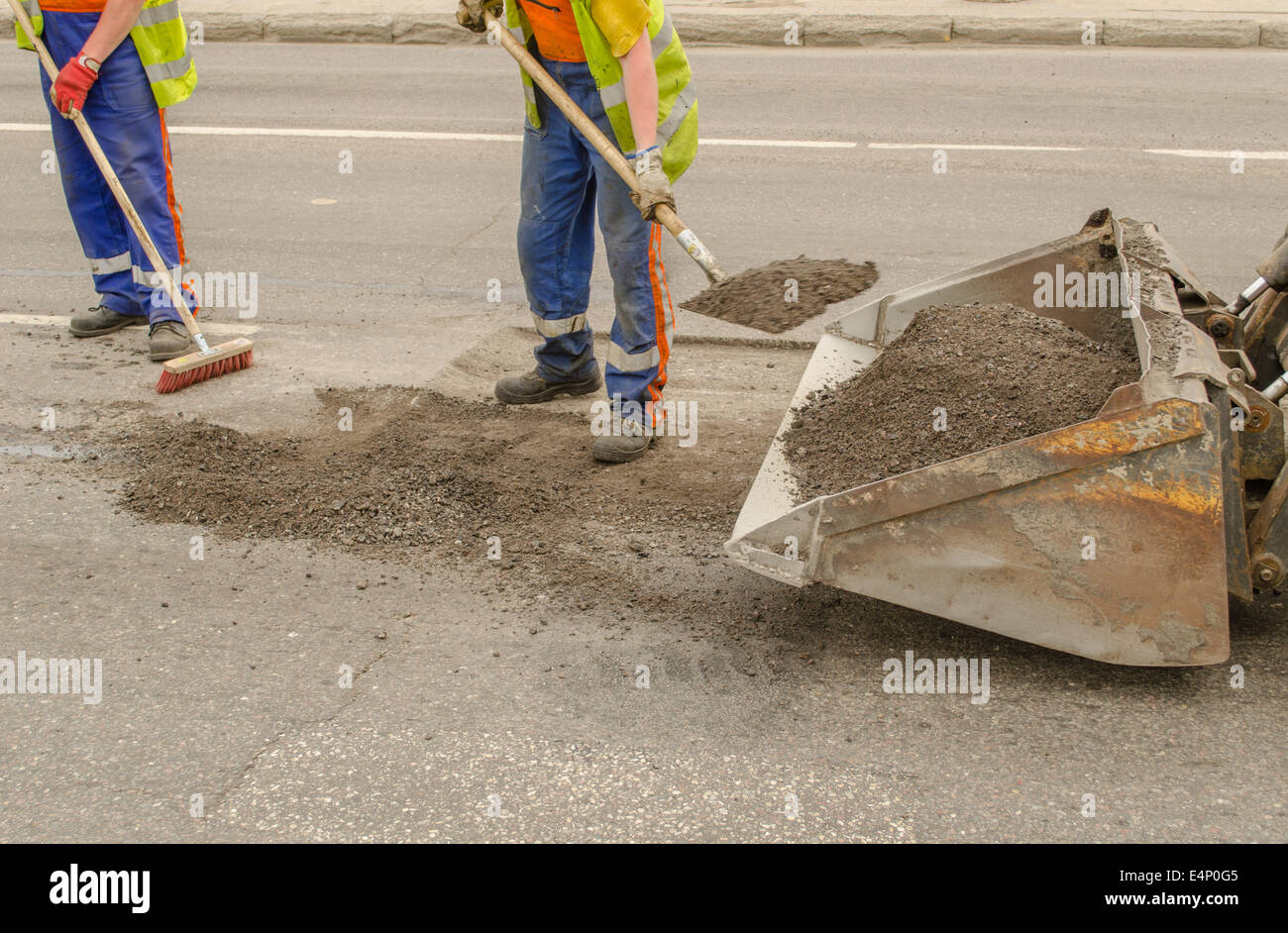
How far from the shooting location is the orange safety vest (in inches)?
152

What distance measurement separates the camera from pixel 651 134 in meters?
3.78

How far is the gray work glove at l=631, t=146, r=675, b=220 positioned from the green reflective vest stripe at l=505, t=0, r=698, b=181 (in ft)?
0.51

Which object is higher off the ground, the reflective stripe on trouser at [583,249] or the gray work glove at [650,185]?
the gray work glove at [650,185]

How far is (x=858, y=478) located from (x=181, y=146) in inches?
255

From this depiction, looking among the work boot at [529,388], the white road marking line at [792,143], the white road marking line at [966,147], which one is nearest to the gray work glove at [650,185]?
the work boot at [529,388]

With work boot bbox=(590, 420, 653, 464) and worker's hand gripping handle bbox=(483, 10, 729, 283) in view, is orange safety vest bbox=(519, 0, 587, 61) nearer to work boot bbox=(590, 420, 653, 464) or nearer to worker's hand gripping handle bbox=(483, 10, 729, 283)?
worker's hand gripping handle bbox=(483, 10, 729, 283)

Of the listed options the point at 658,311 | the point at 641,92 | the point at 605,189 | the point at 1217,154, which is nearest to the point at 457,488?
the point at 658,311

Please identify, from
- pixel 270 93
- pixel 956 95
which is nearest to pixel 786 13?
pixel 956 95

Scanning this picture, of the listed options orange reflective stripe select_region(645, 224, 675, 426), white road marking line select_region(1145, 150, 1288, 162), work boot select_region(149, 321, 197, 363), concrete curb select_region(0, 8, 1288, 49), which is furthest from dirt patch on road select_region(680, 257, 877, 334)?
concrete curb select_region(0, 8, 1288, 49)

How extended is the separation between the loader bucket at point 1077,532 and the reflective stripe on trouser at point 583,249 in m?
1.48

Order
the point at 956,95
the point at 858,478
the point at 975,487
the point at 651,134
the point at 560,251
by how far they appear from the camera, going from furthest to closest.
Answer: the point at 956,95
the point at 560,251
the point at 651,134
the point at 858,478
the point at 975,487

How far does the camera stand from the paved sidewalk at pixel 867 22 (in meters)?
9.94

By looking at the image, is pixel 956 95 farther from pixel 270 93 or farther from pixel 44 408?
pixel 44 408

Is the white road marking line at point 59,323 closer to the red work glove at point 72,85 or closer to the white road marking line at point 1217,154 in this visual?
the red work glove at point 72,85
